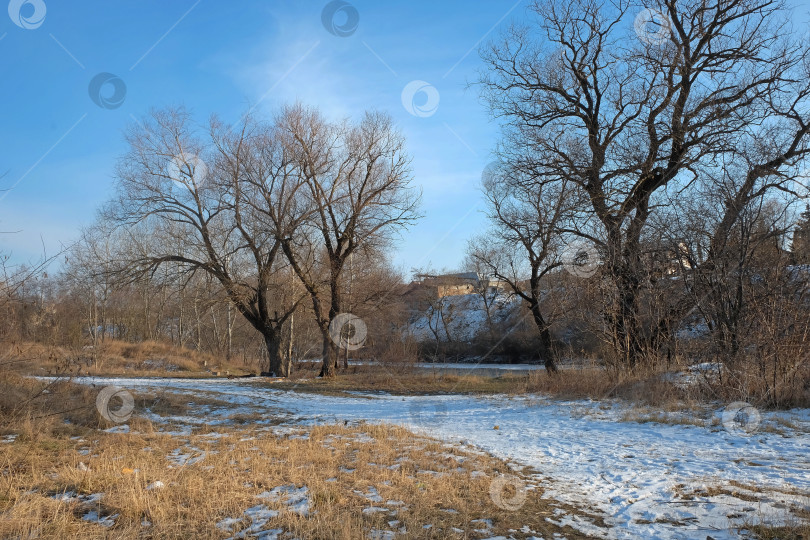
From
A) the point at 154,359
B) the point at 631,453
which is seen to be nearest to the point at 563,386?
the point at 631,453

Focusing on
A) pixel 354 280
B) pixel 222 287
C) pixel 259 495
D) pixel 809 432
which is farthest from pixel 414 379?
pixel 259 495

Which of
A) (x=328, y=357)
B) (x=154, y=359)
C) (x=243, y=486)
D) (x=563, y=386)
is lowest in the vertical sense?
(x=243, y=486)

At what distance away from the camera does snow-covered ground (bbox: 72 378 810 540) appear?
14.4ft

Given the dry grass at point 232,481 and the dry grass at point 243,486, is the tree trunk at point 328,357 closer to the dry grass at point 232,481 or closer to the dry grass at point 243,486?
the dry grass at point 232,481

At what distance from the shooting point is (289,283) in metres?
24.0

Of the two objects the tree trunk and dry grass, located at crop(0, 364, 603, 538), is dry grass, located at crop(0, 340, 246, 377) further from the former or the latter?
dry grass, located at crop(0, 364, 603, 538)

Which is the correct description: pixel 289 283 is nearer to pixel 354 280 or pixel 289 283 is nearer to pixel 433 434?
pixel 354 280

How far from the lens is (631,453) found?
22.0 feet

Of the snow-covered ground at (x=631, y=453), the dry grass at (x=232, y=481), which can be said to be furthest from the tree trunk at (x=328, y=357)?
the dry grass at (x=232, y=481)

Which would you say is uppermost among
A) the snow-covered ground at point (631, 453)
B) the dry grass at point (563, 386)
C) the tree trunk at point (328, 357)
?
the tree trunk at point (328, 357)

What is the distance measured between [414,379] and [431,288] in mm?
33292

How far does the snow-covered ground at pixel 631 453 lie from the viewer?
4.40 meters

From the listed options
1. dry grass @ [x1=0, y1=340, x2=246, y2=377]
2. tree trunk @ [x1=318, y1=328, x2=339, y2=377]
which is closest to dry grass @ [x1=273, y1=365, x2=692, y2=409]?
tree trunk @ [x1=318, y1=328, x2=339, y2=377]

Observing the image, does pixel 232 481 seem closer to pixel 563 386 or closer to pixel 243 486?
pixel 243 486
